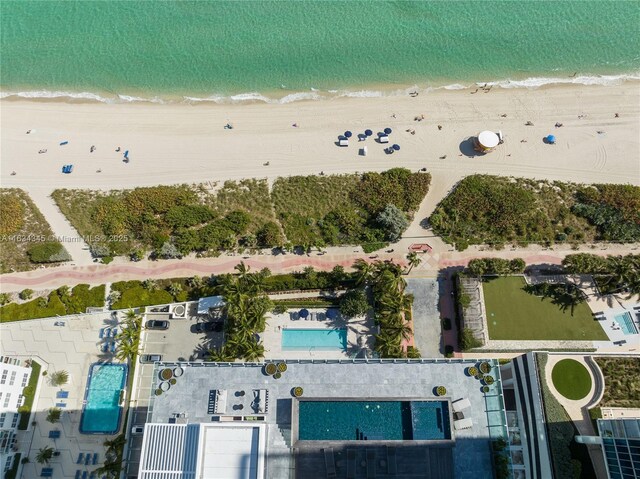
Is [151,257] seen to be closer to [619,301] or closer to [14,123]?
[14,123]

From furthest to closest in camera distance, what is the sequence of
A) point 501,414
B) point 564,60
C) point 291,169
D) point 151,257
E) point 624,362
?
1. point 564,60
2. point 291,169
3. point 151,257
4. point 624,362
5. point 501,414

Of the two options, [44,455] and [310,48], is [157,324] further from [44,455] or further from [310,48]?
[310,48]

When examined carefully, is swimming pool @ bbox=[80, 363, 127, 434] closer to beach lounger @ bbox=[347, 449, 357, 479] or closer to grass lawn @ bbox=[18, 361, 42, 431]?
grass lawn @ bbox=[18, 361, 42, 431]

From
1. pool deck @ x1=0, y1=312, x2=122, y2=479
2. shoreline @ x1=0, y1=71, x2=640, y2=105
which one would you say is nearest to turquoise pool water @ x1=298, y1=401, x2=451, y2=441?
pool deck @ x1=0, y1=312, x2=122, y2=479

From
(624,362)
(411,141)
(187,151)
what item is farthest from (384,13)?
(624,362)

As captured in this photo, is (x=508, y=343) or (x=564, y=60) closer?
(x=508, y=343)

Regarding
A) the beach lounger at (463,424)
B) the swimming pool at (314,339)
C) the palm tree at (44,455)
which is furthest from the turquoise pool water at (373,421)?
the palm tree at (44,455)
